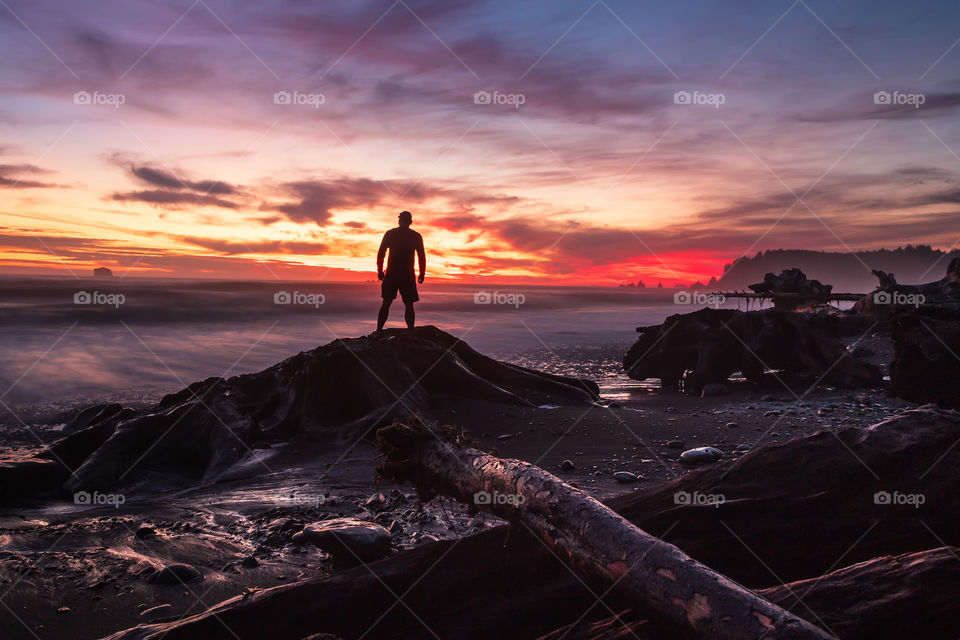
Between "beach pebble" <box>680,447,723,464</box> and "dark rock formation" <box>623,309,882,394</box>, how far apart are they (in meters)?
6.26

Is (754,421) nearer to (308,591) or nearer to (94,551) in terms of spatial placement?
(308,591)

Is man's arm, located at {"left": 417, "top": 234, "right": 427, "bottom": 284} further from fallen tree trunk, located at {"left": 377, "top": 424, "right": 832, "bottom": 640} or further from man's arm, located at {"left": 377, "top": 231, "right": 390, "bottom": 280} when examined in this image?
fallen tree trunk, located at {"left": 377, "top": 424, "right": 832, "bottom": 640}

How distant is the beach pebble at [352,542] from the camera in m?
3.93

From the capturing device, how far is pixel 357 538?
3.97 m

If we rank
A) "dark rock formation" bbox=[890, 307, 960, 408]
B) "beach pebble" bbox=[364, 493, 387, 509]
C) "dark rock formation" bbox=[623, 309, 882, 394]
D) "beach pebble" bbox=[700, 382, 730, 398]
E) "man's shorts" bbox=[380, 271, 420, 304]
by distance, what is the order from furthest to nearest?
1. "beach pebble" bbox=[700, 382, 730, 398]
2. "dark rock formation" bbox=[623, 309, 882, 394]
3. "man's shorts" bbox=[380, 271, 420, 304]
4. "dark rock formation" bbox=[890, 307, 960, 408]
5. "beach pebble" bbox=[364, 493, 387, 509]

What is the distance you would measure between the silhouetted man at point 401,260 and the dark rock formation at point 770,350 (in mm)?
6960

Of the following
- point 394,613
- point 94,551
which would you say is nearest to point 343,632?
point 394,613

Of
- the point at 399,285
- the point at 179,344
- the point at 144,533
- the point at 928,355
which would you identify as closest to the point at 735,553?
the point at 144,533

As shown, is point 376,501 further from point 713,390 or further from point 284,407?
point 713,390

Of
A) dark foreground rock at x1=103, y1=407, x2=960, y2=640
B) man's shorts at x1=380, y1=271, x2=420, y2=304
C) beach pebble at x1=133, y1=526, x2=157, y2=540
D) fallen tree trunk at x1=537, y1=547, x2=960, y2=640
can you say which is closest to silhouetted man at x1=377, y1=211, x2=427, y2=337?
man's shorts at x1=380, y1=271, x2=420, y2=304

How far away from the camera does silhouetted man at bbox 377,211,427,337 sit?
10969 millimetres

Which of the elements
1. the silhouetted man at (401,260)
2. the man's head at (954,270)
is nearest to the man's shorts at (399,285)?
the silhouetted man at (401,260)

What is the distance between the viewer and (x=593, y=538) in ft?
9.51

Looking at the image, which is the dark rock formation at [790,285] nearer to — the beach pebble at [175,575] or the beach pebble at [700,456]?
the beach pebble at [700,456]
